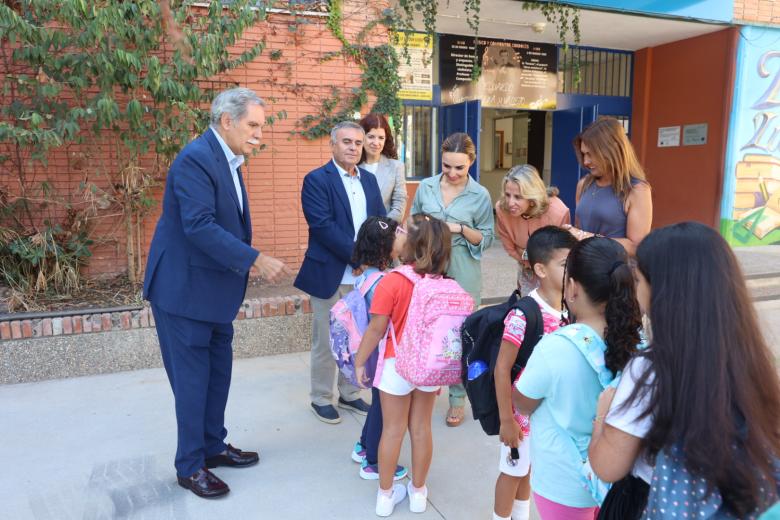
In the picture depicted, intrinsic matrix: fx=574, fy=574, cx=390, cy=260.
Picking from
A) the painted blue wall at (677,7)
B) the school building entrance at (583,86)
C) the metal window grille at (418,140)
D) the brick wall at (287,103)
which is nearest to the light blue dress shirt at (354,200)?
the brick wall at (287,103)

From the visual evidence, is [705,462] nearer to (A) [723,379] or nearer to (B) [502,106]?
(A) [723,379]

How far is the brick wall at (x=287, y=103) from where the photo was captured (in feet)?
18.5

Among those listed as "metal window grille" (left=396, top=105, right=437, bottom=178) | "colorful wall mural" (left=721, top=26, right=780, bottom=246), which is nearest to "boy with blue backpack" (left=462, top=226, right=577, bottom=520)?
"metal window grille" (left=396, top=105, right=437, bottom=178)

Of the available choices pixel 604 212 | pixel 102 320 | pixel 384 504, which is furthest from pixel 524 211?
pixel 102 320

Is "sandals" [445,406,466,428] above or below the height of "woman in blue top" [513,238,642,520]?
below

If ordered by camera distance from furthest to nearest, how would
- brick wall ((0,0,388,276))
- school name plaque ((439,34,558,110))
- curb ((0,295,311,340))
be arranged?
school name plaque ((439,34,558,110)) → brick wall ((0,0,388,276)) → curb ((0,295,311,340))

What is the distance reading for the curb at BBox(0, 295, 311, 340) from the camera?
13.1 ft

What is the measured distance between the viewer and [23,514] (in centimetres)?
251

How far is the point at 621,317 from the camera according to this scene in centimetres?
162

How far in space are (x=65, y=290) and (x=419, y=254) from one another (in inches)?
146

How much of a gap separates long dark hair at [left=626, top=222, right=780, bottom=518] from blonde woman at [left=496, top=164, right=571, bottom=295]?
168cm

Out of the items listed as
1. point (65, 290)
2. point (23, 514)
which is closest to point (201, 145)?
point (23, 514)

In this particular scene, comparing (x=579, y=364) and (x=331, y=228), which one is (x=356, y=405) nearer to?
(x=331, y=228)

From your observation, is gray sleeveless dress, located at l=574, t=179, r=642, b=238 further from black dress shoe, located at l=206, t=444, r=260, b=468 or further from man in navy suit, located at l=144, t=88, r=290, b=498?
black dress shoe, located at l=206, t=444, r=260, b=468
